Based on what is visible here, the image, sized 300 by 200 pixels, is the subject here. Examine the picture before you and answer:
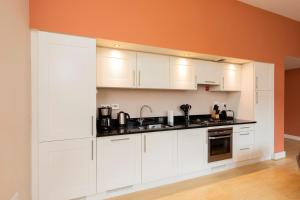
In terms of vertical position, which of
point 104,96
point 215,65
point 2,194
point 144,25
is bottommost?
point 2,194

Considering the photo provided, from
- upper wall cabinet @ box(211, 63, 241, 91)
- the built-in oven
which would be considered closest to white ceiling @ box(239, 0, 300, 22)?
Answer: upper wall cabinet @ box(211, 63, 241, 91)

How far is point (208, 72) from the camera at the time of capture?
3.60 meters

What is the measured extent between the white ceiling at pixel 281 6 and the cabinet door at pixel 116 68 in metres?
2.72

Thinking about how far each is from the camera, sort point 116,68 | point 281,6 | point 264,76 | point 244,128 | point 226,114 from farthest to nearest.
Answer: point 226,114
point 264,76
point 281,6
point 244,128
point 116,68

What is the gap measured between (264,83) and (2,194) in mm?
4503

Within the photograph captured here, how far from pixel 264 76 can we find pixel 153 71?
99.9 inches

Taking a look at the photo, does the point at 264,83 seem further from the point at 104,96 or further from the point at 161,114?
the point at 104,96

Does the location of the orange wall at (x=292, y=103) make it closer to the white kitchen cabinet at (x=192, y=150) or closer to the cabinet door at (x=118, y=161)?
the white kitchen cabinet at (x=192, y=150)

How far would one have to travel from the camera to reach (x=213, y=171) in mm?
3381

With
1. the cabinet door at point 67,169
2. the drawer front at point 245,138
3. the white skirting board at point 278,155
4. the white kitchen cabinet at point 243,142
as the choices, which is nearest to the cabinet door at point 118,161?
the cabinet door at point 67,169

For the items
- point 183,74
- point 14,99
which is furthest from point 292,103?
point 14,99

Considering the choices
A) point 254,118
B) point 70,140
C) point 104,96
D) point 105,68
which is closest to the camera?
point 70,140

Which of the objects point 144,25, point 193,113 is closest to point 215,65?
point 193,113

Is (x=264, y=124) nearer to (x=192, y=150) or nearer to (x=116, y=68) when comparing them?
(x=192, y=150)
